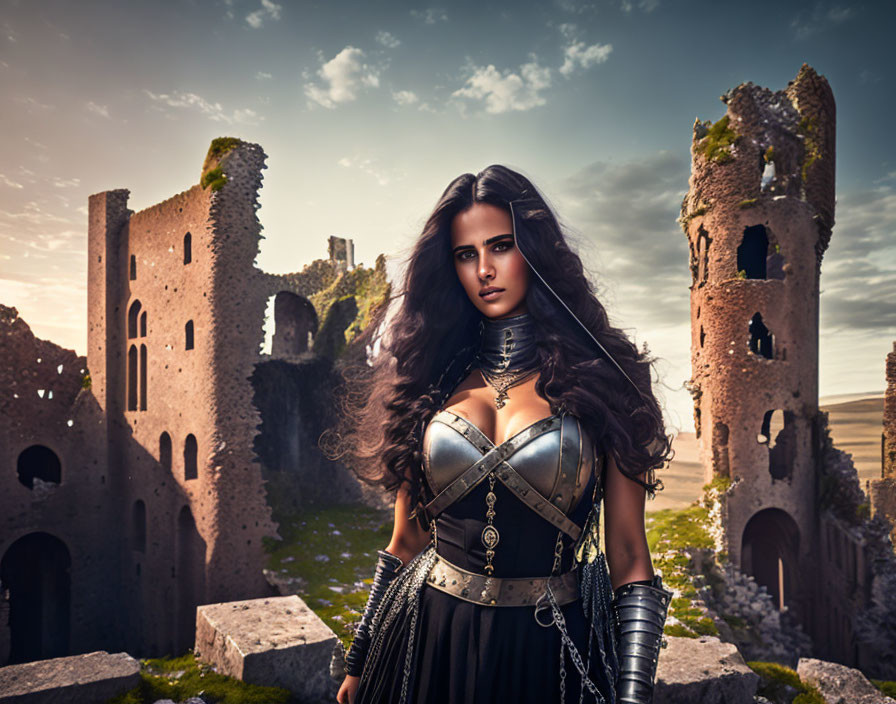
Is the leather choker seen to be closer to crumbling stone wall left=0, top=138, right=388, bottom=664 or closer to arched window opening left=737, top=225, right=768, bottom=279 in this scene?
crumbling stone wall left=0, top=138, right=388, bottom=664

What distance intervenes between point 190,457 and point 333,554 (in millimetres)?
4542

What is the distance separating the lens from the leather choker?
8.66 ft

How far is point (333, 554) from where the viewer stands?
1551cm

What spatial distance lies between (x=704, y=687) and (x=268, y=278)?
14698 mm

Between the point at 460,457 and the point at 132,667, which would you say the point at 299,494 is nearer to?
the point at 132,667

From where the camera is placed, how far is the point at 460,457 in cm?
240

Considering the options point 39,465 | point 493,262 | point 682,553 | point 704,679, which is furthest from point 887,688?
point 39,465

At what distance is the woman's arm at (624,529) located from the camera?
2337 mm

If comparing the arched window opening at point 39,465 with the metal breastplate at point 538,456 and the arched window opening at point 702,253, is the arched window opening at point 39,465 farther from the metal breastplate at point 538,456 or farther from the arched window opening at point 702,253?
the metal breastplate at point 538,456

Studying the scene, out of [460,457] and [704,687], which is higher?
[460,457]

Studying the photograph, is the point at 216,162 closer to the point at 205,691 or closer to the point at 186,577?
the point at 186,577

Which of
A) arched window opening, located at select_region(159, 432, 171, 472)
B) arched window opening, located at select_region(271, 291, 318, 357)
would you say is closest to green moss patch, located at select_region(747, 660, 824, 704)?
arched window opening, located at select_region(159, 432, 171, 472)

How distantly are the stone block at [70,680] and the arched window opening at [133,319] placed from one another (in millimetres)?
14831

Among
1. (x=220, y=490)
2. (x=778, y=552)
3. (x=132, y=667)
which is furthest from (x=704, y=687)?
(x=778, y=552)
